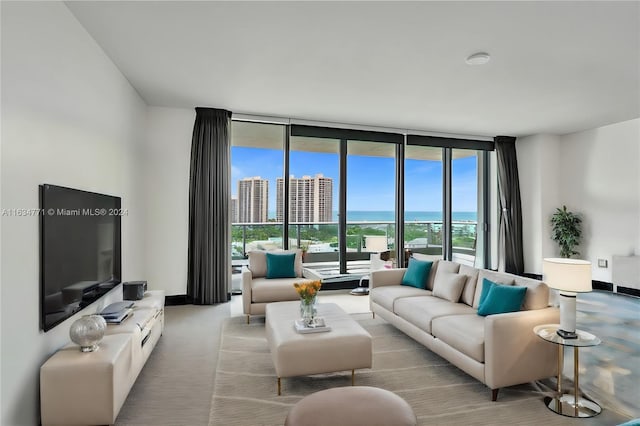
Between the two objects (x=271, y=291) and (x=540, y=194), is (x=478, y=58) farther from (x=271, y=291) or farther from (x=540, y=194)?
(x=540, y=194)

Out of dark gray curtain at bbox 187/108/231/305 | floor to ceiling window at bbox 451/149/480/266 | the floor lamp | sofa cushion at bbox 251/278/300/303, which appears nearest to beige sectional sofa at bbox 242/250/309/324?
sofa cushion at bbox 251/278/300/303

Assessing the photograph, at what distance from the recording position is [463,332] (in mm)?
2830

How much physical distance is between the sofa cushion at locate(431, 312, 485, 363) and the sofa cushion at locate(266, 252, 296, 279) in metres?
2.23

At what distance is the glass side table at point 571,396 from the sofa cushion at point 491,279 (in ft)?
2.00

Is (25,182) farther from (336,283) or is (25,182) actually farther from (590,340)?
(336,283)

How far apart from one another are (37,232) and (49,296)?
0.44m

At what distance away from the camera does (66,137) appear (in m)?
2.65

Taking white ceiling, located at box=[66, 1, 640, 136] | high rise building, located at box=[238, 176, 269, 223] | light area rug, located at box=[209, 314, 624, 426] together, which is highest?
white ceiling, located at box=[66, 1, 640, 136]

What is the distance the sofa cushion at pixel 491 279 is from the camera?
3172 mm

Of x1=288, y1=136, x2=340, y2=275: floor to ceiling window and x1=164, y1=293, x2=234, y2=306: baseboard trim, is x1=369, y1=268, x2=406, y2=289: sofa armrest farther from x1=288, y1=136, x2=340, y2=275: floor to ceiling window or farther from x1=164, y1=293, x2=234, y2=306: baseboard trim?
x1=164, y1=293, x2=234, y2=306: baseboard trim

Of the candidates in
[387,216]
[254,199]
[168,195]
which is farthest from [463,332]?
[168,195]

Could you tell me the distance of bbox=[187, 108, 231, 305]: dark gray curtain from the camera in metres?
5.19

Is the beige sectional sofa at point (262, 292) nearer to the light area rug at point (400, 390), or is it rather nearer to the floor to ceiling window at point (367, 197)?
the light area rug at point (400, 390)

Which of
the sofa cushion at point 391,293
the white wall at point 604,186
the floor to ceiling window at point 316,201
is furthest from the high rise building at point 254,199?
the white wall at point 604,186
